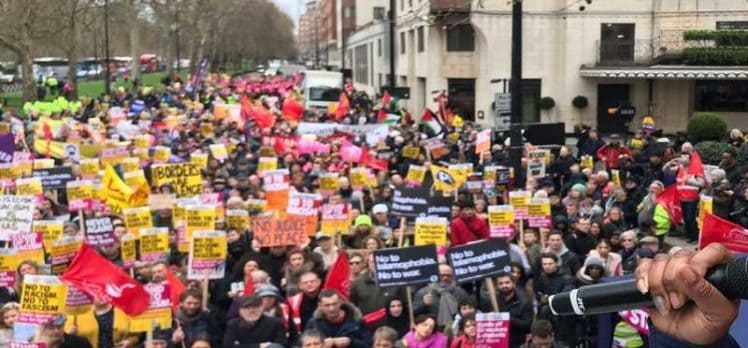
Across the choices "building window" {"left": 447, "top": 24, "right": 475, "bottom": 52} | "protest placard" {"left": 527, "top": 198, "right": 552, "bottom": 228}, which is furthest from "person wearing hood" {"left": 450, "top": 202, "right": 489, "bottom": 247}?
"building window" {"left": 447, "top": 24, "right": 475, "bottom": 52}

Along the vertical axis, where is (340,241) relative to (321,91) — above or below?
below

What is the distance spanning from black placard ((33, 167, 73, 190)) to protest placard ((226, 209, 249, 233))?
4571 millimetres

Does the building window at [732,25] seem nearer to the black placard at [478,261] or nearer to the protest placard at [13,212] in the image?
the black placard at [478,261]

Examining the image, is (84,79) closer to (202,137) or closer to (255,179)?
(202,137)

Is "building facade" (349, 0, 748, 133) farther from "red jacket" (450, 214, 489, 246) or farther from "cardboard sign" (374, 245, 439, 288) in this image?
"cardboard sign" (374, 245, 439, 288)

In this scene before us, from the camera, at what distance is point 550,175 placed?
16.5m

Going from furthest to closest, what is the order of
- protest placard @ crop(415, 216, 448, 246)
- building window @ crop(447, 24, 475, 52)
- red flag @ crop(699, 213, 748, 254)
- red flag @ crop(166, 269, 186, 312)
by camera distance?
building window @ crop(447, 24, 475, 52) < protest placard @ crop(415, 216, 448, 246) < red flag @ crop(166, 269, 186, 312) < red flag @ crop(699, 213, 748, 254)

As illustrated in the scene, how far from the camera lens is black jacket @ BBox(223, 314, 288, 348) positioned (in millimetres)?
7512

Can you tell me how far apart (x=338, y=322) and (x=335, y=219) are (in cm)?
415

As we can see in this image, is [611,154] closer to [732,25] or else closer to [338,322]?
[338,322]

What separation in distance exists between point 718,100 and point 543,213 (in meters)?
24.3

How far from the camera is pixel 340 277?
8.60 metres

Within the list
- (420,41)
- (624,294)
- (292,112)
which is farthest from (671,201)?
(420,41)

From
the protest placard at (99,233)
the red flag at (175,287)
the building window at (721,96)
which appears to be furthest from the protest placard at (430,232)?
the building window at (721,96)
